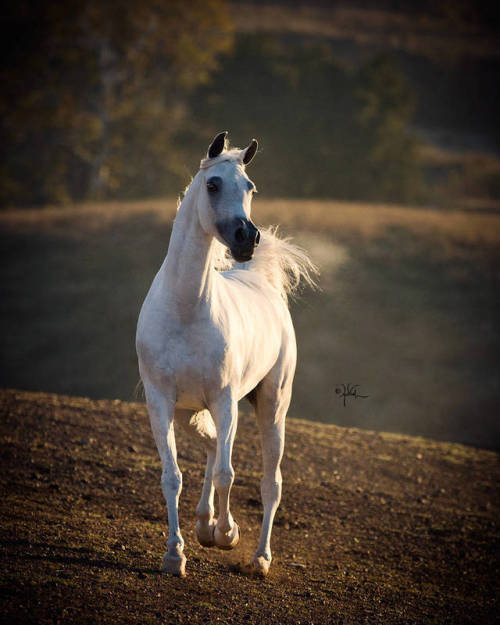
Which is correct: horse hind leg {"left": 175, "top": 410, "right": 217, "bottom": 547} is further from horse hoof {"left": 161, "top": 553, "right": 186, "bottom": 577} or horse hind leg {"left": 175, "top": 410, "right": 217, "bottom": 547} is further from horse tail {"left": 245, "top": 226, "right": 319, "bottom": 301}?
horse tail {"left": 245, "top": 226, "right": 319, "bottom": 301}

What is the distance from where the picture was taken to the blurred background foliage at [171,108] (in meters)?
45.6

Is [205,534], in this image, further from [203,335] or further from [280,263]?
[280,263]

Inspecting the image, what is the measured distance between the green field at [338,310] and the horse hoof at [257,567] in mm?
12393

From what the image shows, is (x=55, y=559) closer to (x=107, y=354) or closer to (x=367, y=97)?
(x=107, y=354)

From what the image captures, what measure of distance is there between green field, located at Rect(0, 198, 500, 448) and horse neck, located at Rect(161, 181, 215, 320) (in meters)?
13.7

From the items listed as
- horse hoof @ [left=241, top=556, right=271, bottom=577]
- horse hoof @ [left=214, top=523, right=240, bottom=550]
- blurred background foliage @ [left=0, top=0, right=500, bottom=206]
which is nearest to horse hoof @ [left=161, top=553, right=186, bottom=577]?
horse hoof @ [left=214, top=523, right=240, bottom=550]

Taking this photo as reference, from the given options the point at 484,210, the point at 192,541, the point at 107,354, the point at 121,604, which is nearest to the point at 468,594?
the point at 192,541

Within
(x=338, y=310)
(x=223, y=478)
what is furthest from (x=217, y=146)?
(x=338, y=310)

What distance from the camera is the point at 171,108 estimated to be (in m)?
50.6

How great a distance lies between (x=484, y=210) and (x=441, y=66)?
4922 cm

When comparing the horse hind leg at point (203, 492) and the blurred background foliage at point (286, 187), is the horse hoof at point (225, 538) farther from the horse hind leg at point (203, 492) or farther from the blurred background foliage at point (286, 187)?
the blurred background foliage at point (286, 187)

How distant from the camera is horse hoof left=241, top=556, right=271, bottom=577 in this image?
21.6ft

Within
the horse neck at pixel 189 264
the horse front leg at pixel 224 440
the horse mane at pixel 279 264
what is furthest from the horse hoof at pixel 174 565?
the horse mane at pixel 279 264

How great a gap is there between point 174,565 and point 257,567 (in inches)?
38.5
